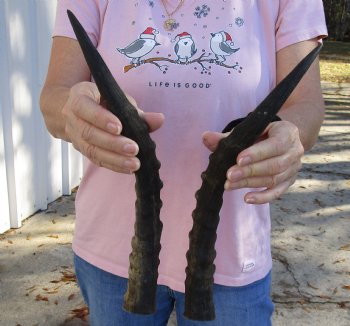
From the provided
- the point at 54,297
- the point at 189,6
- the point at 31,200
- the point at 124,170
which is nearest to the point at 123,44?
the point at 189,6

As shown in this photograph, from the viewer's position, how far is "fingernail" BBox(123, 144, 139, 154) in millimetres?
1022

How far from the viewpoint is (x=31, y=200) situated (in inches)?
170

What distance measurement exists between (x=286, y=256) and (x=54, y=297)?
1.67 m

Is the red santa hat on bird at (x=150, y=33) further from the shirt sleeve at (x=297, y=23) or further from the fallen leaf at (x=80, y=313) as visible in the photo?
the fallen leaf at (x=80, y=313)

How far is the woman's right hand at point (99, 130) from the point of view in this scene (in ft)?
3.35

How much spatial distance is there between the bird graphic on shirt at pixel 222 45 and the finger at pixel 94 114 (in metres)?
0.42

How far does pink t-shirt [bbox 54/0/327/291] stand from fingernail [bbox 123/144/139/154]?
38cm

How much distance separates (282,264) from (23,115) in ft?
7.18

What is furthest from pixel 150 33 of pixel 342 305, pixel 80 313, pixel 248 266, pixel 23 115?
pixel 23 115

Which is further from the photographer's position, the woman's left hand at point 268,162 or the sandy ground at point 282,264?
the sandy ground at point 282,264

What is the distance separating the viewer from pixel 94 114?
103 centimetres

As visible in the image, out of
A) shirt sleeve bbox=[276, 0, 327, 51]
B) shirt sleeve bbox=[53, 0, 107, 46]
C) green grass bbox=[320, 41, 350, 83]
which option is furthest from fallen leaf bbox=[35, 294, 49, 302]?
green grass bbox=[320, 41, 350, 83]

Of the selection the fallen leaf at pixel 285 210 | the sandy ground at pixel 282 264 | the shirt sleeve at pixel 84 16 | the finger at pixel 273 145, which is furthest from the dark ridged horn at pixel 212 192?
the fallen leaf at pixel 285 210

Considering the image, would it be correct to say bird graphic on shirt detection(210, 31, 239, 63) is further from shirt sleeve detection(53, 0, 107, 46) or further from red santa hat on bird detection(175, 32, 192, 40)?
shirt sleeve detection(53, 0, 107, 46)
